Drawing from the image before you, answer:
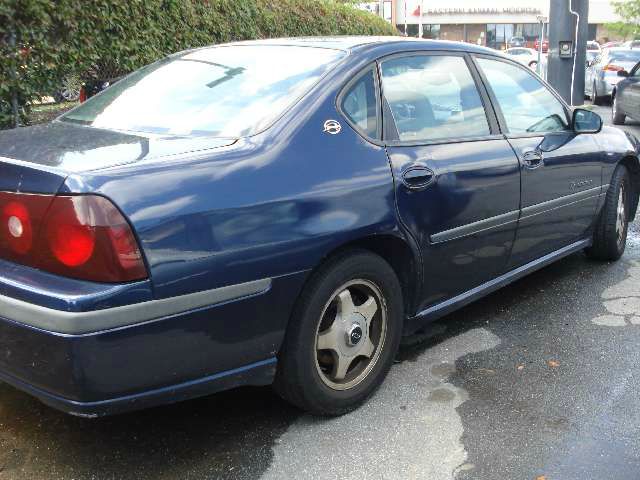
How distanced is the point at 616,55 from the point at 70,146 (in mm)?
18268

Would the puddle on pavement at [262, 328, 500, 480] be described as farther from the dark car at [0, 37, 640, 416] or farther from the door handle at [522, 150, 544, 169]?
the door handle at [522, 150, 544, 169]

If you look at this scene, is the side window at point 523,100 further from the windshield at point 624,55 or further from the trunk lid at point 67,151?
the windshield at point 624,55

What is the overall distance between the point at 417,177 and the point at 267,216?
92 centimetres

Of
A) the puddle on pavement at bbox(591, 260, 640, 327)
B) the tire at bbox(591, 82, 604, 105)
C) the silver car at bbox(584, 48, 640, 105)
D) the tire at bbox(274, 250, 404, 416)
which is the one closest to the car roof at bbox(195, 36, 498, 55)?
the tire at bbox(274, 250, 404, 416)

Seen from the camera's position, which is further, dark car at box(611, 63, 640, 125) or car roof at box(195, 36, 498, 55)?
dark car at box(611, 63, 640, 125)

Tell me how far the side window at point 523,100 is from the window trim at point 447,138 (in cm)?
11

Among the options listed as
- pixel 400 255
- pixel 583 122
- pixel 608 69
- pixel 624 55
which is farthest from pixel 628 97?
pixel 400 255

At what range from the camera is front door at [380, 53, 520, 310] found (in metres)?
3.31

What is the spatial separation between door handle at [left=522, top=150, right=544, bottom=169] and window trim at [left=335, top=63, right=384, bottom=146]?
3.54 feet

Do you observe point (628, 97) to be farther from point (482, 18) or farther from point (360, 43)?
point (482, 18)

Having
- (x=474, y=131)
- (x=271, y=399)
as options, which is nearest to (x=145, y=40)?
(x=474, y=131)

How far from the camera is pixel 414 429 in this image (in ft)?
10.0

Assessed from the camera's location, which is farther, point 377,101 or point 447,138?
point 447,138

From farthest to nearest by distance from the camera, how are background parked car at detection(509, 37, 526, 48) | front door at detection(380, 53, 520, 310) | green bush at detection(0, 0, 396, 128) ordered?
background parked car at detection(509, 37, 526, 48) → green bush at detection(0, 0, 396, 128) → front door at detection(380, 53, 520, 310)
